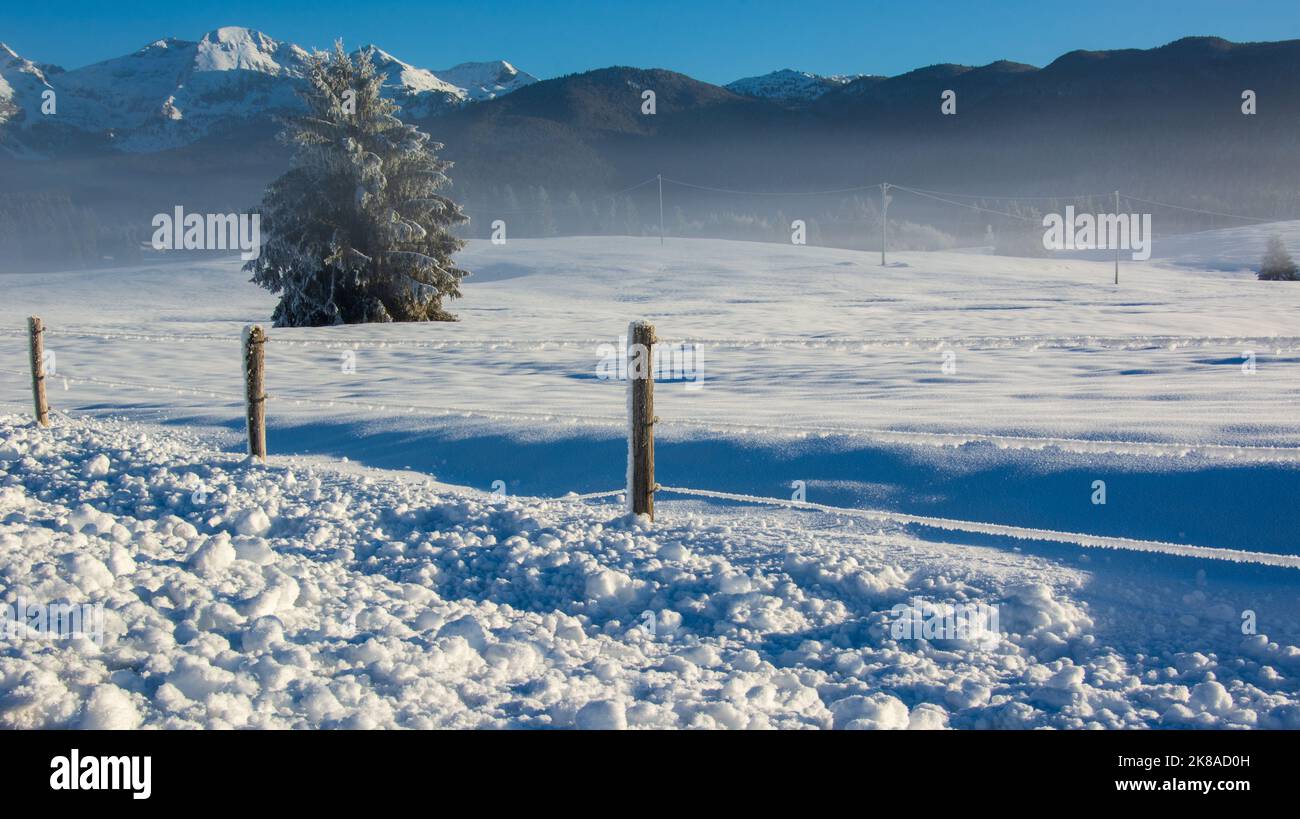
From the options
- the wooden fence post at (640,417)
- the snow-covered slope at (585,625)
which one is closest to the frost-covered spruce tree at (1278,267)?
the snow-covered slope at (585,625)

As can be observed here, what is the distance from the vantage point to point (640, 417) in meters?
7.12

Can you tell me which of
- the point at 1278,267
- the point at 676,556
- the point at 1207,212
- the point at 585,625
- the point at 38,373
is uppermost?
the point at 1207,212

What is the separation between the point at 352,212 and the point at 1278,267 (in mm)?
51800

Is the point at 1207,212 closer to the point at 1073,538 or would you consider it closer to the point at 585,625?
the point at 1073,538

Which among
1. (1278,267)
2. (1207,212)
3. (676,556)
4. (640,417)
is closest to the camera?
(676,556)

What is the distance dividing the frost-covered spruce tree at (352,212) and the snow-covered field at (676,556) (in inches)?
471

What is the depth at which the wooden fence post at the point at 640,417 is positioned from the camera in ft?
23.2

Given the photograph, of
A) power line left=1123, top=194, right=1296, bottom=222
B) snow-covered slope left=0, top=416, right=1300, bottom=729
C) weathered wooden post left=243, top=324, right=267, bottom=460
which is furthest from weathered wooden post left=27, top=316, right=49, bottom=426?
power line left=1123, top=194, right=1296, bottom=222

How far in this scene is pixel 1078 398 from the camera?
1218cm

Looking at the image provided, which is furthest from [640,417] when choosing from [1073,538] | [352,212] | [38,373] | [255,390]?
[352,212]

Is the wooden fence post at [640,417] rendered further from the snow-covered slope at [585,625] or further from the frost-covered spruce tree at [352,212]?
the frost-covered spruce tree at [352,212]
